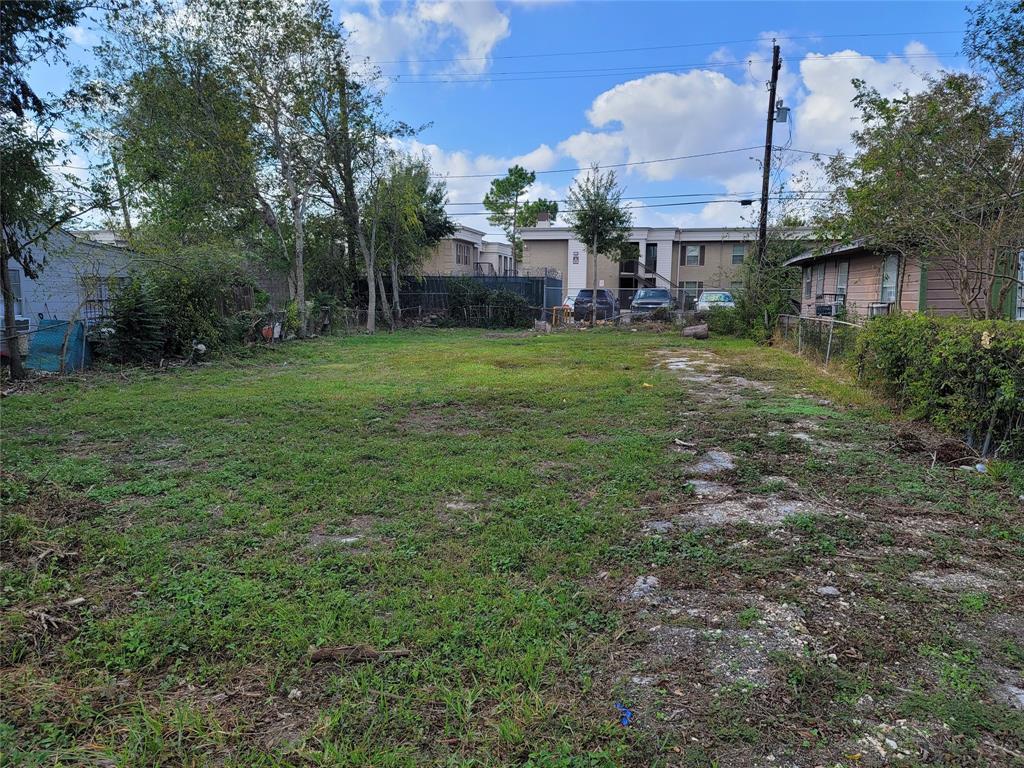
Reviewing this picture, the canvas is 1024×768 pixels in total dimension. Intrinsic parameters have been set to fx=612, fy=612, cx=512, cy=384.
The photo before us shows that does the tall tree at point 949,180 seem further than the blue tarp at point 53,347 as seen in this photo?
No

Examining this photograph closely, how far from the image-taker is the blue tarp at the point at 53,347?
30.6 ft

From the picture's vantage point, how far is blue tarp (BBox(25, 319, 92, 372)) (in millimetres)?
9341

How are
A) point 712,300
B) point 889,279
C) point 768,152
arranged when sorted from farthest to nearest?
point 712,300, point 768,152, point 889,279

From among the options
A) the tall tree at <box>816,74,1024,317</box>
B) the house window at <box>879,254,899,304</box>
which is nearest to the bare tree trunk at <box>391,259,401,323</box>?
the house window at <box>879,254,899,304</box>

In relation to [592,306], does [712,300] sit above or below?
above

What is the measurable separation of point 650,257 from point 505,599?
32676mm

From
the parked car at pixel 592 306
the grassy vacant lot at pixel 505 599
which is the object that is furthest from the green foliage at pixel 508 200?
the grassy vacant lot at pixel 505 599

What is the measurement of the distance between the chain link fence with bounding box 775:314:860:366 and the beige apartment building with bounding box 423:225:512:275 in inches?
666

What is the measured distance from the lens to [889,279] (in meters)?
12.9

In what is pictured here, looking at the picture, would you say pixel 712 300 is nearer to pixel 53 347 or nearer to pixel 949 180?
pixel 949 180

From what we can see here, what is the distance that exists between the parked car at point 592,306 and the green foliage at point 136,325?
13.9 metres

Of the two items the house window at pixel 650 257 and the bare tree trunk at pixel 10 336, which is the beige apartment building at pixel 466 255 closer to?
the house window at pixel 650 257

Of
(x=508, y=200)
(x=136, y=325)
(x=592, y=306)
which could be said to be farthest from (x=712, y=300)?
(x=508, y=200)

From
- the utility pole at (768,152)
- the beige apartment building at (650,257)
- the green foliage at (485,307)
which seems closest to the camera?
the utility pole at (768,152)
